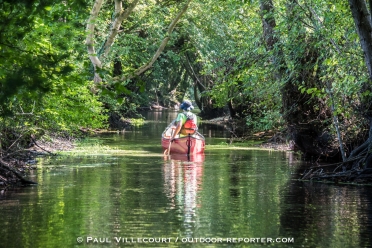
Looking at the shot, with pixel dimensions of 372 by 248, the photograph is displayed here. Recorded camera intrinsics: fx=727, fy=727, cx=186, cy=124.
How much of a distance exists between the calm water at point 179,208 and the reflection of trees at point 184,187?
0.06 ft

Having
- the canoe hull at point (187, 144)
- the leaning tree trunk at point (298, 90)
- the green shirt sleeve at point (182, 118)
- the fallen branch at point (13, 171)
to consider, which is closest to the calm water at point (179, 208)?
the fallen branch at point (13, 171)

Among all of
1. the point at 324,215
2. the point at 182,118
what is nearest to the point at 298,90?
the point at 182,118

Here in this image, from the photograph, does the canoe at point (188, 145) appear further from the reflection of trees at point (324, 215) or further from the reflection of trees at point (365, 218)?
the reflection of trees at point (365, 218)

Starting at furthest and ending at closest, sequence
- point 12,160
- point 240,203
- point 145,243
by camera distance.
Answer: point 12,160 < point 240,203 < point 145,243

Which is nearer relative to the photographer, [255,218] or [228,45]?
[255,218]

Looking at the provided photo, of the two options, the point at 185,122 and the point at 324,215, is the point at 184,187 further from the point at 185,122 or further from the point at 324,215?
the point at 185,122

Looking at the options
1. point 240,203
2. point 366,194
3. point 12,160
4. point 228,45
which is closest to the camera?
point 240,203

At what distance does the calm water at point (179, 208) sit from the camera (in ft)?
32.3

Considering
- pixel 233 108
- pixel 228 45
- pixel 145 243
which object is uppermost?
pixel 228 45

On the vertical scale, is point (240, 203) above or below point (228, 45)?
below

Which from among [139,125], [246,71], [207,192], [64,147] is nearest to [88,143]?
[64,147]

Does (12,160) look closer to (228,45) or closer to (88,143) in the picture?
(88,143)

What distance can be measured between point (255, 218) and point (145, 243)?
2.61m

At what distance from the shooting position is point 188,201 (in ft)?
43.7
